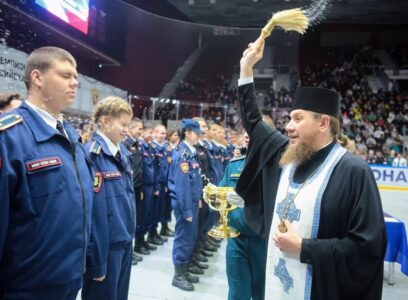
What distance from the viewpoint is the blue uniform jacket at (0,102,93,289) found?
4.75 ft

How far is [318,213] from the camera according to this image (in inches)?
63.8

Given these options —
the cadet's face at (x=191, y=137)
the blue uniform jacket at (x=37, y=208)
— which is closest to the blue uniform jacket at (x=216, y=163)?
the cadet's face at (x=191, y=137)

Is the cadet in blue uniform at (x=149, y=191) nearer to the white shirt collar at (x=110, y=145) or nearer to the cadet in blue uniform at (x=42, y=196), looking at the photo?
the white shirt collar at (x=110, y=145)

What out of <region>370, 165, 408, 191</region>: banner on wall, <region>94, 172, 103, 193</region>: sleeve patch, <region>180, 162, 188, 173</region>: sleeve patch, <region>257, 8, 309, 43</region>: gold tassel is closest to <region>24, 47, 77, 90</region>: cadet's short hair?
<region>94, 172, 103, 193</region>: sleeve patch

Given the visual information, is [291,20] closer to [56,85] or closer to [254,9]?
[56,85]

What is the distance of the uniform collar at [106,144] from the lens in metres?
2.39

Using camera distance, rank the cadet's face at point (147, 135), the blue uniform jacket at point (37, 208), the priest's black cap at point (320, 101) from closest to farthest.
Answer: the blue uniform jacket at point (37, 208), the priest's black cap at point (320, 101), the cadet's face at point (147, 135)

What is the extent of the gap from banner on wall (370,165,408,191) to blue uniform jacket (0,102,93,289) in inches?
379

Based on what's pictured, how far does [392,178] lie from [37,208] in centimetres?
1009

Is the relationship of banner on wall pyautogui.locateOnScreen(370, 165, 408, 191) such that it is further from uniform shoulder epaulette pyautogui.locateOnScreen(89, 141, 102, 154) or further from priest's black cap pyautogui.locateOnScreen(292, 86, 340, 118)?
uniform shoulder epaulette pyautogui.locateOnScreen(89, 141, 102, 154)

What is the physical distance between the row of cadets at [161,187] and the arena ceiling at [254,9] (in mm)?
3636

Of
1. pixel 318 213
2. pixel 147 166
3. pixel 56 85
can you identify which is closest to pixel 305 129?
pixel 318 213

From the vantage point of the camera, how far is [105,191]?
7.36 ft

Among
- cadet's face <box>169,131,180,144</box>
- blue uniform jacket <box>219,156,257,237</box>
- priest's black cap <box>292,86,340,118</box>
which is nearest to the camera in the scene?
priest's black cap <box>292,86,340,118</box>
